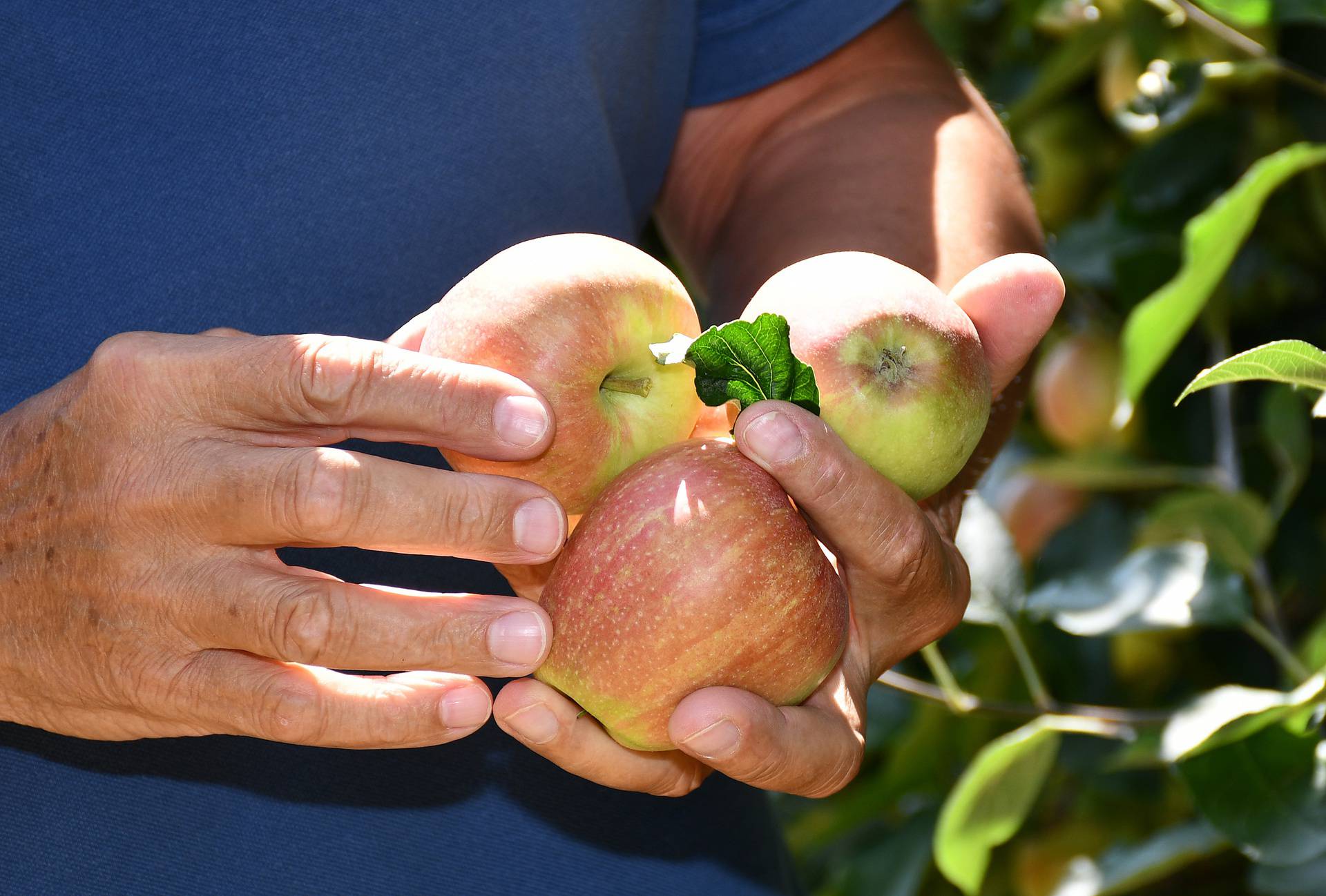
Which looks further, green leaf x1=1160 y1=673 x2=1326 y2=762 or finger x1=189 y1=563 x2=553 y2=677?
green leaf x1=1160 y1=673 x2=1326 y2=762

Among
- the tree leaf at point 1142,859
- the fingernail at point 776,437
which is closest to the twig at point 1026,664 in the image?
the tree leaf at point 1142,859

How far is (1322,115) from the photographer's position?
4.11 feet

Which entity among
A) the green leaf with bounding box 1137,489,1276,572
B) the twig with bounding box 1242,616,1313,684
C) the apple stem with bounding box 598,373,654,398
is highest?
the apple stem with bounding box 598,373,654,398

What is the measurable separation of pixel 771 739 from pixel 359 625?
0.24m

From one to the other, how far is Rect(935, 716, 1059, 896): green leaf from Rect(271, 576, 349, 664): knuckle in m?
0.68

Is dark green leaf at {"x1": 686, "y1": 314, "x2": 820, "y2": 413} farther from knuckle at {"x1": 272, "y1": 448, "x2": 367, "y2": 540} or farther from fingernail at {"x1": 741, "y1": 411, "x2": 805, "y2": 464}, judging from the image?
knuckle at {"x1": 272, "y1": 448, "x2": 367, "y2": 540}

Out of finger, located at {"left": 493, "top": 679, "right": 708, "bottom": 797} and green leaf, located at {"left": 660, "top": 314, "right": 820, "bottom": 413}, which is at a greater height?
green leaf, located at {"left": 660, "top": 314, "right": 820, "bottom": 413}

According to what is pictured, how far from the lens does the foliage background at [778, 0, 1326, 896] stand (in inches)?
43.2

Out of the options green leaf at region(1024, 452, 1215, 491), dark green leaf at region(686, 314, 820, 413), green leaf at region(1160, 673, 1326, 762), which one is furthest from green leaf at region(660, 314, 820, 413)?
green leaf at region(1024, 452, 1215, 491)

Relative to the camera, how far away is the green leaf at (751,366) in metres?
0.67

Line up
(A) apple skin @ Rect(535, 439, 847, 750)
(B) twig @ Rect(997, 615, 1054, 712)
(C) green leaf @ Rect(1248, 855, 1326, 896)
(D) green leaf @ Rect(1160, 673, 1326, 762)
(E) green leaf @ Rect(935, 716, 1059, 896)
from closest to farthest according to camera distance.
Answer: (A) apple skin @ Rect(535, 439, 847, 750), (D) green leaf @ Rect(1160, 673, 1326, 762), (C) green leaf @ Rect(1248, 855, 1326, 896), (E) green leaf @ Rect(935, 716, 1059, 896), (B) twig @ Rect(997, 615, 1054, 712)

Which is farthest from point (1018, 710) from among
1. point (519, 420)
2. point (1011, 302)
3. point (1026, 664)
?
point (519, 420)

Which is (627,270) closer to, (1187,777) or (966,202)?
(966,202)

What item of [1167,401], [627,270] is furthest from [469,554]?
[1167,401]
